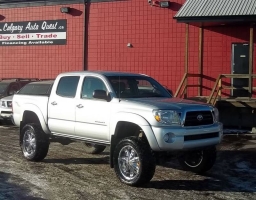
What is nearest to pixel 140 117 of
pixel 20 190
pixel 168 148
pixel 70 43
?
pixel 168 148

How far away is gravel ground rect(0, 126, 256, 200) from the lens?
7.80 meters

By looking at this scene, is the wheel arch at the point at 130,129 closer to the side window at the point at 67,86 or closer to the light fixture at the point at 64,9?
the side window at the point at 67,86

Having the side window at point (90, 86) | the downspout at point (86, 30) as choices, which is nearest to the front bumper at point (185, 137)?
the side window at point (90, 86)

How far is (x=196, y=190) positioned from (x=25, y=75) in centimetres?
1763

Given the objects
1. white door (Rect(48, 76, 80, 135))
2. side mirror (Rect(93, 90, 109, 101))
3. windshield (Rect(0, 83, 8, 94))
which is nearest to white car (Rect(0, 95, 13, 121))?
windshield (Rect(0, 83, 8, 94))

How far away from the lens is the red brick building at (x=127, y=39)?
62.8 ft

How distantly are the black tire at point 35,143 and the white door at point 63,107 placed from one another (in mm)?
443

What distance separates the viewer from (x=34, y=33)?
78.6 ft

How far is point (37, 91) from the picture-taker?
11383 mm

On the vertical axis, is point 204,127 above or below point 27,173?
above

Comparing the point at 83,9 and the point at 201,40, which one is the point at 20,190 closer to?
the point at 201,40

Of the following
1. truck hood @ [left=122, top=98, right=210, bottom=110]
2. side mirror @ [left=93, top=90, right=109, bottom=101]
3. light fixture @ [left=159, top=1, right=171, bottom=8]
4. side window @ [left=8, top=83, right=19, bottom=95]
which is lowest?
side window @ [left=8, top=83, right=19, bottom=95]

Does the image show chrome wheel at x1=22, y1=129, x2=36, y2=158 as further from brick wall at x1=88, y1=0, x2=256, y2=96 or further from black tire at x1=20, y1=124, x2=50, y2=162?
brick wall at x1=88, y1=0, x2=256, y2=96

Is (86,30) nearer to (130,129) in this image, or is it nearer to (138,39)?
(138,39)
